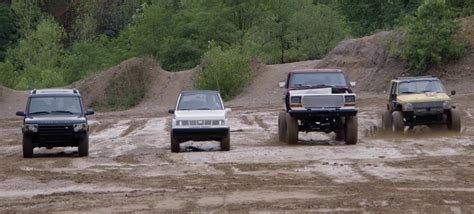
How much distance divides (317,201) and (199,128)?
412 inches

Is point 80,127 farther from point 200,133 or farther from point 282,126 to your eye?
point 282,126

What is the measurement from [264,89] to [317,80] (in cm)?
2867

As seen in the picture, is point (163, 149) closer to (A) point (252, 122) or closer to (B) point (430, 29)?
(A) point (252, 122)

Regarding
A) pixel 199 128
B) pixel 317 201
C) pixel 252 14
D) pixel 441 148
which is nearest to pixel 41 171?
pixel 199 128

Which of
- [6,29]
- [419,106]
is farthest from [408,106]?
[6,29]

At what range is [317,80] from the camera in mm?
27125

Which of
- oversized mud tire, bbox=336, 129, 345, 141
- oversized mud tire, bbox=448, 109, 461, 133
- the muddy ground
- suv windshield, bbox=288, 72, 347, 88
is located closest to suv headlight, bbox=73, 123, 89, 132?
the muddy ground

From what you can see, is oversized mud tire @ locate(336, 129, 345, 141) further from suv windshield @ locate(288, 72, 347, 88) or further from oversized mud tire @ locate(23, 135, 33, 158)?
oversized mud tire @ locate(23, 135, 33, 158)

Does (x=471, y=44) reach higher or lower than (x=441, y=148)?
higher

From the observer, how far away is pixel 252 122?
38875 millimetres

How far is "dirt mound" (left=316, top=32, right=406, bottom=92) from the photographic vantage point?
173 feet

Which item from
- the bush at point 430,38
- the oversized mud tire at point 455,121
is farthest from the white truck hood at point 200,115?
the bush at point 430,38

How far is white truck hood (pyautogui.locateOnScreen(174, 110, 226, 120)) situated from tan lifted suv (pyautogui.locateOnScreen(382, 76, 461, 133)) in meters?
6.59

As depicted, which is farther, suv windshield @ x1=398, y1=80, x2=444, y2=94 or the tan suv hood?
suv windshield @ x1=398, y1=80, x2=444, y2=94
